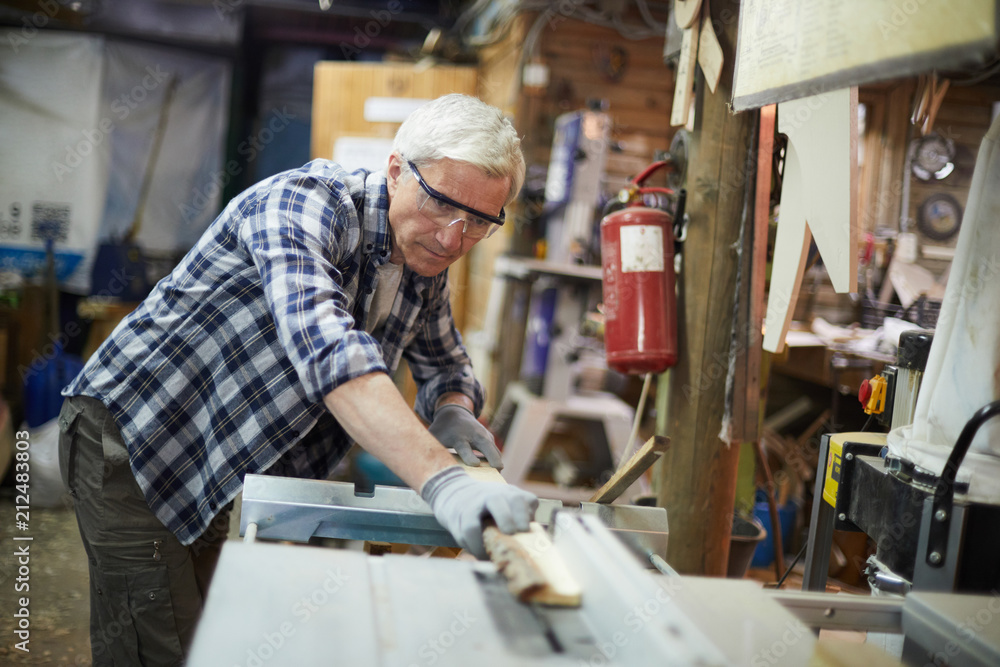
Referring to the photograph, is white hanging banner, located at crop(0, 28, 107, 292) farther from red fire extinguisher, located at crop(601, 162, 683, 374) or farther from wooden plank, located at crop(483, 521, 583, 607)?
wooden plank, located at crop(483, 521, 583, 607)

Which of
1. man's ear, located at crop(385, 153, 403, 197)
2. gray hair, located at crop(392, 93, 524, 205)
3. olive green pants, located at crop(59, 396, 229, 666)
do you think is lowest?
olive green pants, located at crop(59, 396, 229, 666)

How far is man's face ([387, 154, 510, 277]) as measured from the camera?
5.24 ft

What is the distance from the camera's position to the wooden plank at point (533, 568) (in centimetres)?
101

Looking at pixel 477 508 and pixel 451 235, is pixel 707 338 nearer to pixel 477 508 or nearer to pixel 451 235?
pixel 451 235

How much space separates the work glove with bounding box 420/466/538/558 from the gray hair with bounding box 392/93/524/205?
67 cm

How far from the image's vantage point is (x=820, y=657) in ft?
3.24

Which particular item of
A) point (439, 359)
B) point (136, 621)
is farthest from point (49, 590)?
point (439, 359)

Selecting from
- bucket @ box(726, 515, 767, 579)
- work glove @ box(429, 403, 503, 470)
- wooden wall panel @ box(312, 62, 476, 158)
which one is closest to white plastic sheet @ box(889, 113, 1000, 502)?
work glove @ box(429, 403, 503, 470)

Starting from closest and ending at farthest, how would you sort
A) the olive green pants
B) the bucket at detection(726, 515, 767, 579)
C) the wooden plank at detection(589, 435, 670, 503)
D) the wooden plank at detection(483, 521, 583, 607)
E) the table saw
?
the table saw
the wooden plank at detection(483, 521, 583, 607)
the wooden plank at detection(589, 435, 670, 503)
the olive green pants
the bucket at detection(726, 515, 767, 579)

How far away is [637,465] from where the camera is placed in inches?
59.5

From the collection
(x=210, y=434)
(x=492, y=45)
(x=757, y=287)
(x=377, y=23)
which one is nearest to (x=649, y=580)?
(x=210, y=434)

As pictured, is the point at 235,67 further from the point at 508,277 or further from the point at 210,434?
the point at 210,434

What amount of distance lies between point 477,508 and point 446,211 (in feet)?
2.29

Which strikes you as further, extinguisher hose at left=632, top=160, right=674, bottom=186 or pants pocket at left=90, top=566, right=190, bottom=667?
extinguisher hose at left=632, top=160, right=674, bottom=186
